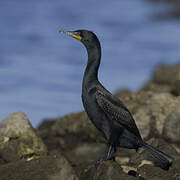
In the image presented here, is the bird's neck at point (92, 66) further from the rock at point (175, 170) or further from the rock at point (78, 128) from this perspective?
the rock at point (78, 128)

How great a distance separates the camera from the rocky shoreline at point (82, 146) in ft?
29.2

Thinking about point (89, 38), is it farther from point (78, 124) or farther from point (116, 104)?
point (78, 124)

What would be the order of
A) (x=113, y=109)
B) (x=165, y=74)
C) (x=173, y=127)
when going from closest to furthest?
(x=113, y=109) < (x=173, y=127) < (x=165, y=74)

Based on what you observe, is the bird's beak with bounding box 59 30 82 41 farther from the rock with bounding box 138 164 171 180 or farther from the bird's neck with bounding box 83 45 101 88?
the rock with bounding box 138 164 171 180

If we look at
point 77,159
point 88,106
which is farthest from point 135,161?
point 77,159

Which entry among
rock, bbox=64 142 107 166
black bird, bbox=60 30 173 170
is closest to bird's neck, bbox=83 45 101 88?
black bird, bbox=60 30 173 170

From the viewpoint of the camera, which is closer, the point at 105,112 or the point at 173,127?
the point at 105,112

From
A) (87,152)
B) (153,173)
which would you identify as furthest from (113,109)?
(87,152)

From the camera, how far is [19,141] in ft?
39.9

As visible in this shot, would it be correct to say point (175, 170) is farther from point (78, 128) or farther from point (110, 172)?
point (78, 128)

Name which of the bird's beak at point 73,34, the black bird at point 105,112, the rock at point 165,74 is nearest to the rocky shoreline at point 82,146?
the black bird at point 105,112

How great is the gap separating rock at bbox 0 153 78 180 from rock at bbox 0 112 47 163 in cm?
281

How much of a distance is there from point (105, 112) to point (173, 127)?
5754mm

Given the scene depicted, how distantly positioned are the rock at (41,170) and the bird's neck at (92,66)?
159 centimetres
